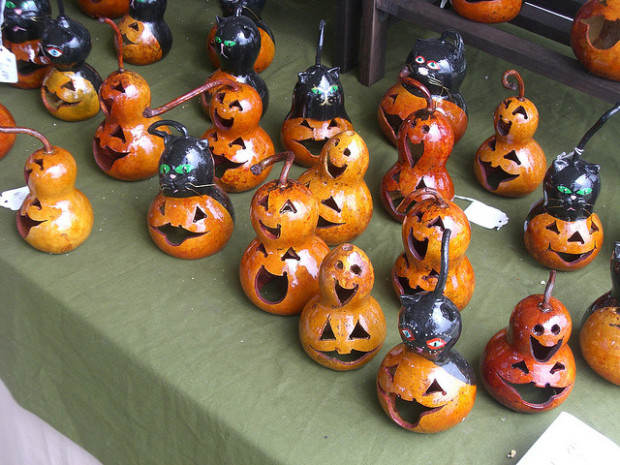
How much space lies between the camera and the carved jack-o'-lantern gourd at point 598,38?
1577mm

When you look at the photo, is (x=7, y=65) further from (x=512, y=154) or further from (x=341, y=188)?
(x=512, y=154)

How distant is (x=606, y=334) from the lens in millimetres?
1278

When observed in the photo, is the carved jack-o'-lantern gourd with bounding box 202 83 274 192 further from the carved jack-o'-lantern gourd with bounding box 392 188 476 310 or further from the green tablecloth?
the carved jack-o'-lantern gourd with bounding box 392 188 476 310

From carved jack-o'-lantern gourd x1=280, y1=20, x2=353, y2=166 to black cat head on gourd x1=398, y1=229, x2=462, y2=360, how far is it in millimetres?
681

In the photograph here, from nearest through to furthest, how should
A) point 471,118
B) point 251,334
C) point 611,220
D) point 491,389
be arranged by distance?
point 491,389, point 251,334, point 611,220, point 471,118

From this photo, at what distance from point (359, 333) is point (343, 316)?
0.05m

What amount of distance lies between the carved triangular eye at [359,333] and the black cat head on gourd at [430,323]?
0.14 meters

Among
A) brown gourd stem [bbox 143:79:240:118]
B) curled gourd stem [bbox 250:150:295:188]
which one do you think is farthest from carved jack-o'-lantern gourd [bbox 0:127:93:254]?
curled gourd stem [bbox 250:150:295:188]

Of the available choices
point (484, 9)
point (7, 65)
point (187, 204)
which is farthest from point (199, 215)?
point (484, 9)

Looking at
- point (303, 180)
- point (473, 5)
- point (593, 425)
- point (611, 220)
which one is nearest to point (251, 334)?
point (303, 180)

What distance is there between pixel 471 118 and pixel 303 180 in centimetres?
72

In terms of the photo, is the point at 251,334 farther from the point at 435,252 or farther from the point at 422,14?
the point at 422,14

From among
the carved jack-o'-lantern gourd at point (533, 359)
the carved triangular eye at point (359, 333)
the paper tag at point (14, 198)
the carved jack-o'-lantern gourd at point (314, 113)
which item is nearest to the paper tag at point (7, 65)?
the paper tag at point (14, 198)

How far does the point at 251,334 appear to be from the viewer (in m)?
1.39
